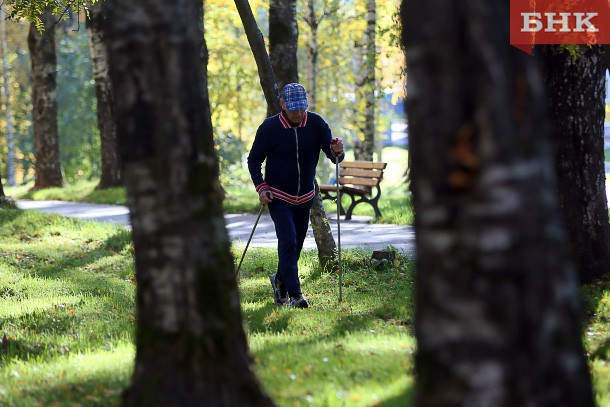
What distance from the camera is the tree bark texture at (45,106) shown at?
26.4 metres

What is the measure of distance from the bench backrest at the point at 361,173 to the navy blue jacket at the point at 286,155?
33.7 ft

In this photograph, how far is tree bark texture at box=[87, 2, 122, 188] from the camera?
2479 cm

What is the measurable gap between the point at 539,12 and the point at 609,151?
143 feet

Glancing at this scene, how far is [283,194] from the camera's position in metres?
8.79

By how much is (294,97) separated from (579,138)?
101 inches

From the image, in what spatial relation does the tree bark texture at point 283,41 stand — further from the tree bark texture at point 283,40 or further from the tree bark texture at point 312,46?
the tree bark texture at point 312,46

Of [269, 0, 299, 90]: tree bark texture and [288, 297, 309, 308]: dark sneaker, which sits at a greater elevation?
[269, 0, 299, 90]: tree bark texture

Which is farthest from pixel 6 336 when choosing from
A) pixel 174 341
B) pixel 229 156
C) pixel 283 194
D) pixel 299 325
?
pixel 229 156

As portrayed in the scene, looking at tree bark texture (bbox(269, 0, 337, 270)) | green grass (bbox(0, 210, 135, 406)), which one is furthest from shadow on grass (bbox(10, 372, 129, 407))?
tree bark texture (bbox(269, 0, 337, 270))

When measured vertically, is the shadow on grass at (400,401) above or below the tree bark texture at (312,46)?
below

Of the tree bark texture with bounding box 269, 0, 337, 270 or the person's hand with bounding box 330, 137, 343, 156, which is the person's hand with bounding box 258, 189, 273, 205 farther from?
the tree bark texture with bounding box 269, 0, 337, 270

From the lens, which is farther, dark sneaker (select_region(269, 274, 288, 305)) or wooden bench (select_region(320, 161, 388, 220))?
wooden bench (select_region(320, 161, 388, 220))

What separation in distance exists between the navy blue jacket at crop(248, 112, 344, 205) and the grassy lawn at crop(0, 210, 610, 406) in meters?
1.10

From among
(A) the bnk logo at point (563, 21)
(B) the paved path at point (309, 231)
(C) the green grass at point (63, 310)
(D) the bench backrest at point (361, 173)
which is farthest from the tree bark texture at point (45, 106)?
(A) the bnk logo at point (563, 21)
